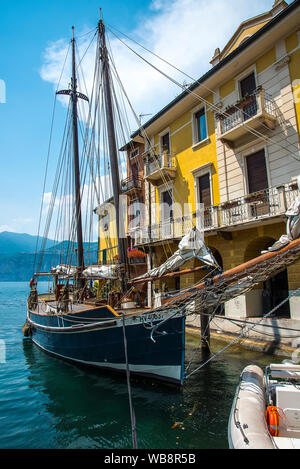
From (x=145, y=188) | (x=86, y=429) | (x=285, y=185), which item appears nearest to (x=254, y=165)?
(x=285, y=185)

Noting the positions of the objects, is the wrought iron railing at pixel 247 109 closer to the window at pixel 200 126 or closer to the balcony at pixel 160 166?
the window at pixel 200 126

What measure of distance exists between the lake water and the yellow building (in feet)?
16.6

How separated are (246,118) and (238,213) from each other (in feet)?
14.4

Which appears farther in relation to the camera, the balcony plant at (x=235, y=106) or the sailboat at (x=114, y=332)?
the balcony plant at (x=235, y=106)

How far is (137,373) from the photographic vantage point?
761 cm

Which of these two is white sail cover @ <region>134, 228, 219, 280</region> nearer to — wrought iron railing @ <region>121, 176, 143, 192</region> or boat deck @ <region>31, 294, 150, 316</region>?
boat deck @ <region>31, 294, 150, 316</region>

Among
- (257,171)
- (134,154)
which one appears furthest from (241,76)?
(134,154)

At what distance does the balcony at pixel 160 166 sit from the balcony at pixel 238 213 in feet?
10.1

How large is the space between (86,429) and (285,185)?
1073cm

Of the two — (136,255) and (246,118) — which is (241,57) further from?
(136,255)

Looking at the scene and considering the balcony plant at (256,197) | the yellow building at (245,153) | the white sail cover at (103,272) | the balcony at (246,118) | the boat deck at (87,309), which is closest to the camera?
the boat deck at (87,309)

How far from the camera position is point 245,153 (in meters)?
12.8

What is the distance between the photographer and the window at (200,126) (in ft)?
51.7

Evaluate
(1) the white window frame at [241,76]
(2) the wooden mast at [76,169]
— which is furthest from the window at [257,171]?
(2) the wooden mast at [76,169]
